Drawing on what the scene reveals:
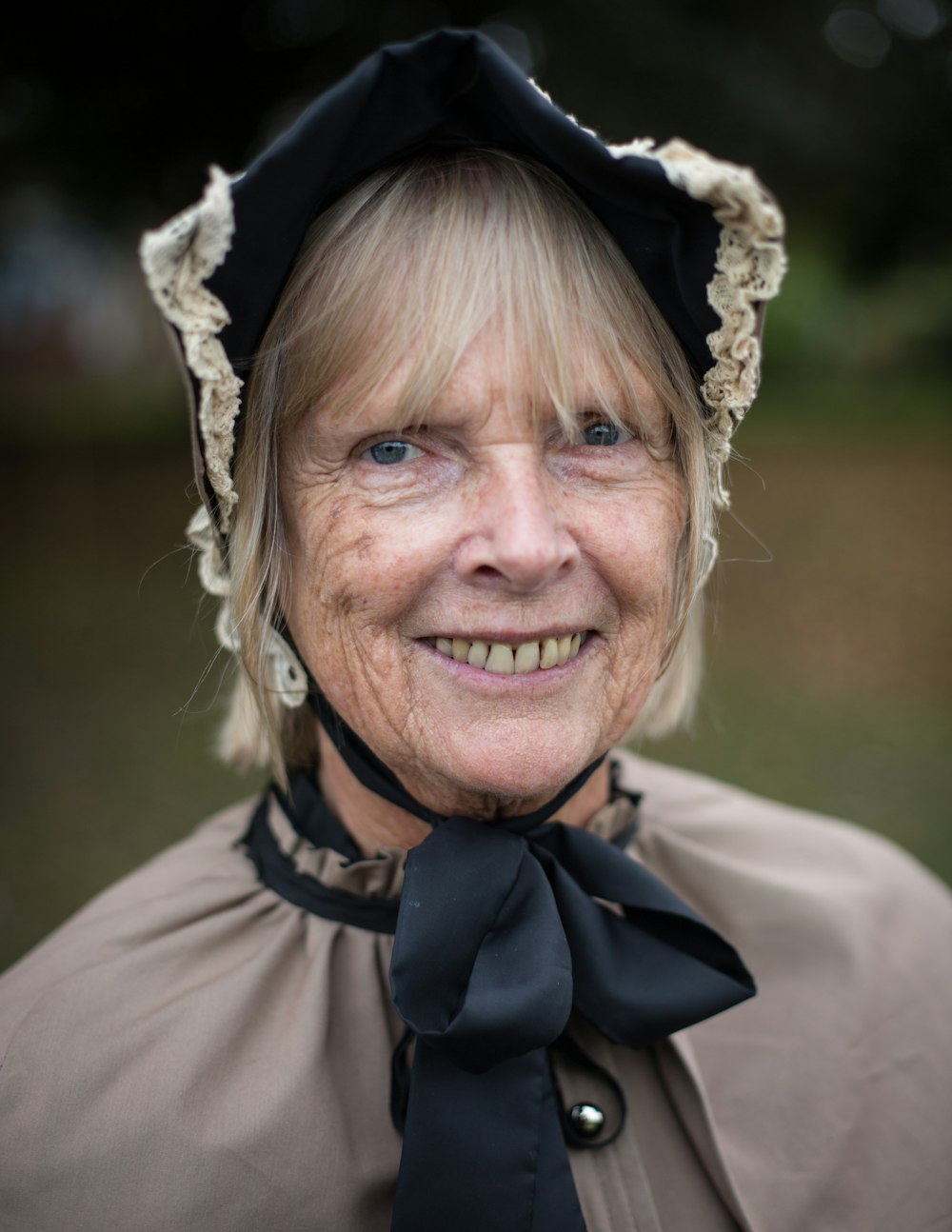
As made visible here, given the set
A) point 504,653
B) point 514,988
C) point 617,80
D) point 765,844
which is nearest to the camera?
point 514,988

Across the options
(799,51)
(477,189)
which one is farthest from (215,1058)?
(799,51)

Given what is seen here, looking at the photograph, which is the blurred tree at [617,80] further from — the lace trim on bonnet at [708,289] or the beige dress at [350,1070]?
the beige dress at [350,1070]

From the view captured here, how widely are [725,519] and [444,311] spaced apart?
25.1 feet

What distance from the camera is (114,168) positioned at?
8.95m

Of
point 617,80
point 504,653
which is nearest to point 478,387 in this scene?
point 504,653

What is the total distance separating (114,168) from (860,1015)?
954 cm

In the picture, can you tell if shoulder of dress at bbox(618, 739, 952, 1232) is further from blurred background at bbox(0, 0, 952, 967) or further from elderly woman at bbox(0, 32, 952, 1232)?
blurred background at bbox(0, 0, 952, 967)

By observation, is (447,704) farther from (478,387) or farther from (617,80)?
(617,80)

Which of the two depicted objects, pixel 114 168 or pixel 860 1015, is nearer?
pixel 860 1015

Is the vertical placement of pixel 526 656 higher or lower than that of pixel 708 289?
lower

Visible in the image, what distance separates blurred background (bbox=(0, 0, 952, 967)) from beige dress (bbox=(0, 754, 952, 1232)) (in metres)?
3.18

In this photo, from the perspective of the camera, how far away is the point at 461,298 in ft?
4.75

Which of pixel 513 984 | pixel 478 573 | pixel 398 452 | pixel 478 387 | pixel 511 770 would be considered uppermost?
pixel 478 387

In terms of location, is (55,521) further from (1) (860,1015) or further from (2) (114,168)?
(1) (860,1015)
